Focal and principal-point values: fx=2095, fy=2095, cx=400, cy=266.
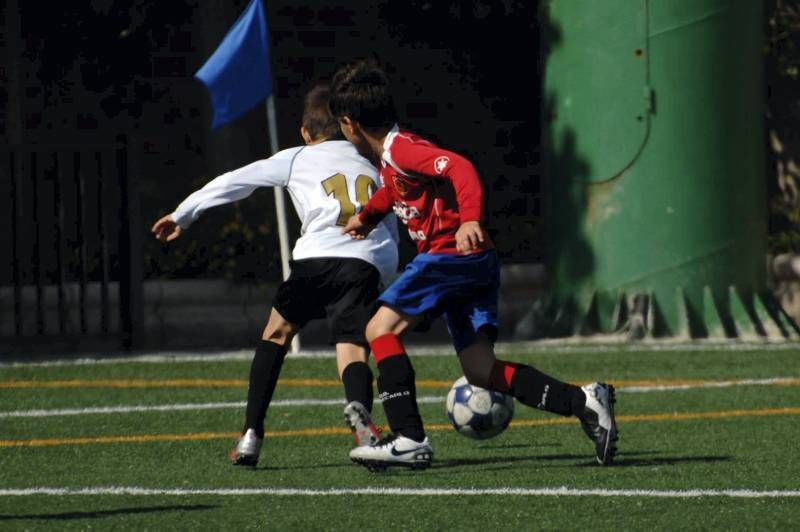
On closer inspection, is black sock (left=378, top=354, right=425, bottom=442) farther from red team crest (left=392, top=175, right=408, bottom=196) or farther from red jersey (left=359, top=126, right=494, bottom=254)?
red team crest (left=392, top=175, right=408, bottom=196)

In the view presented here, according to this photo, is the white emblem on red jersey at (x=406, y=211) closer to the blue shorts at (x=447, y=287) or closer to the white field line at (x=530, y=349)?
the blue shorts at (x=447, y=287)

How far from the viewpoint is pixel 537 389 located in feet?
26.8

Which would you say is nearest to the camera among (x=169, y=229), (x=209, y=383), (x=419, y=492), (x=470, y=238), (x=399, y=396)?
(x=419, y=492)

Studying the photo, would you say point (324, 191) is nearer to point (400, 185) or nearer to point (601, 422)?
point (400, 185)

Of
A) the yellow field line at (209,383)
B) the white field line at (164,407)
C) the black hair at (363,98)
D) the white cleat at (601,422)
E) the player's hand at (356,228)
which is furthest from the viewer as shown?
the yellow field line at (209,383)

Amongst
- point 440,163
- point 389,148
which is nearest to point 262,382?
point 389,148

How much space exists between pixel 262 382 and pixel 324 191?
87 cm

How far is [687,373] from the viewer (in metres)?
12.6

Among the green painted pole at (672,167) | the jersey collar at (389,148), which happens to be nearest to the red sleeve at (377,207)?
the jersey collar at (389,148)

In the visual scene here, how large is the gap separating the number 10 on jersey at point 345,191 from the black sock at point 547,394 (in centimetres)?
109

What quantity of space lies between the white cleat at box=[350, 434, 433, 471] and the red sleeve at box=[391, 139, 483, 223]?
0.91 metres

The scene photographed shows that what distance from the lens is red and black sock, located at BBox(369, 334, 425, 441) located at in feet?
26.4

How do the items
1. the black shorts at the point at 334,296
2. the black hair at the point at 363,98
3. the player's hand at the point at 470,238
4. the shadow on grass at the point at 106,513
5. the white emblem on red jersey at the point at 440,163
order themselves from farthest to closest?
the black shorts at the point at 334,296 → the black hair at the point at 363,98 → the white emblem on red jersey at the point at 440,163 → the player's hand at the point at 470,238 → the shadow on grass at the point at 106,513

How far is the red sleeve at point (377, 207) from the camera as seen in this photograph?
826 cm
